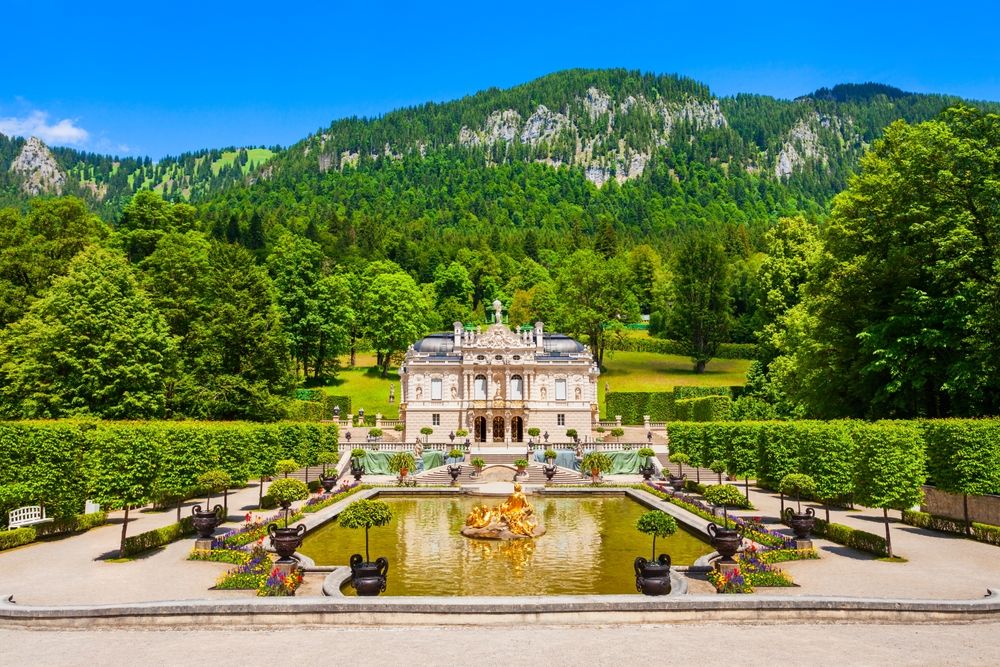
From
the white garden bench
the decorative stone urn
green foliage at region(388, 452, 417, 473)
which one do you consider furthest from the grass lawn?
the white garden bench

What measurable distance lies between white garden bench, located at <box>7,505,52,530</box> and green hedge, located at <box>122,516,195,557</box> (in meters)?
4.68

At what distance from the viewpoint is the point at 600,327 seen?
86.9 metres

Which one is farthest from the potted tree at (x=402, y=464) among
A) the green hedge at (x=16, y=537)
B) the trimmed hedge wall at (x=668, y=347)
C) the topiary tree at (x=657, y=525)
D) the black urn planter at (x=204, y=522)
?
the trimmed hedge wall at (x=668, y=347)

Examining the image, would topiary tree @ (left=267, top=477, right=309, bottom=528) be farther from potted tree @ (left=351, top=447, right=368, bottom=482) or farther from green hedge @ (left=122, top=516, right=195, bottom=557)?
potted tree @ (left=351, top=447, right=368, bottom=482)

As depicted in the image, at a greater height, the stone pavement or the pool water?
the stone pavement

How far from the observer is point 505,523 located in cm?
2744

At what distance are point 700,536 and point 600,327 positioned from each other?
60615 millimetres

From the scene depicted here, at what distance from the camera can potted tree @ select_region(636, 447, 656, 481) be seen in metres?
48.8

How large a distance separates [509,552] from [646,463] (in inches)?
1078

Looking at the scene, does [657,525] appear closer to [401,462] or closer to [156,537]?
[156,537]

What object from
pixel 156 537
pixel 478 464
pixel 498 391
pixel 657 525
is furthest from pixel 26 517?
pixel 498 391

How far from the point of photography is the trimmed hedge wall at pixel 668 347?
323 ft

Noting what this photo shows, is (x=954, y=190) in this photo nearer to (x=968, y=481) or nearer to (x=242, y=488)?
(x=968, y=481)

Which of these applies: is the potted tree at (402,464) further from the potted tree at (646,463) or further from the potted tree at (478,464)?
the potted tree at (646,463)
